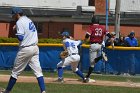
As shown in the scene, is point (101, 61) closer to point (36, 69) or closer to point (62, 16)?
point (36, 69)

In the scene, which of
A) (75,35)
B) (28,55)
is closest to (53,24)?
(75,35)

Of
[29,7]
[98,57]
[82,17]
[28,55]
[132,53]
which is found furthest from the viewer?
[29,7]

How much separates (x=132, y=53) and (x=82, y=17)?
1829 centimetres

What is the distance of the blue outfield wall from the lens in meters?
19.0

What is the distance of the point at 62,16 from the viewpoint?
127 feet

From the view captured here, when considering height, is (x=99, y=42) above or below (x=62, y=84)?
above

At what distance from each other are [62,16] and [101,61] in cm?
1967

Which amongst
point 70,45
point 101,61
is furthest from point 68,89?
point 101,61

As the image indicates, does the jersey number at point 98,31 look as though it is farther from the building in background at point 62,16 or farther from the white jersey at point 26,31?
the building in background at point 62,16

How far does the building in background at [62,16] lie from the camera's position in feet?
122

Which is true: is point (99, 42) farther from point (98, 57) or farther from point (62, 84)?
point (62, 84)

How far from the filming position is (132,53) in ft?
62.6

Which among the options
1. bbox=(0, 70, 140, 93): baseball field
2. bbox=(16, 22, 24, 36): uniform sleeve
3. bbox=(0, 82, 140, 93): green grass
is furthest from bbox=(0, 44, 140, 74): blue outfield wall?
bbox=(16, 22, 24, 36): uniform sleeve

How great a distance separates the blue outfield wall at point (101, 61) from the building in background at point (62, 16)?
16.1m
